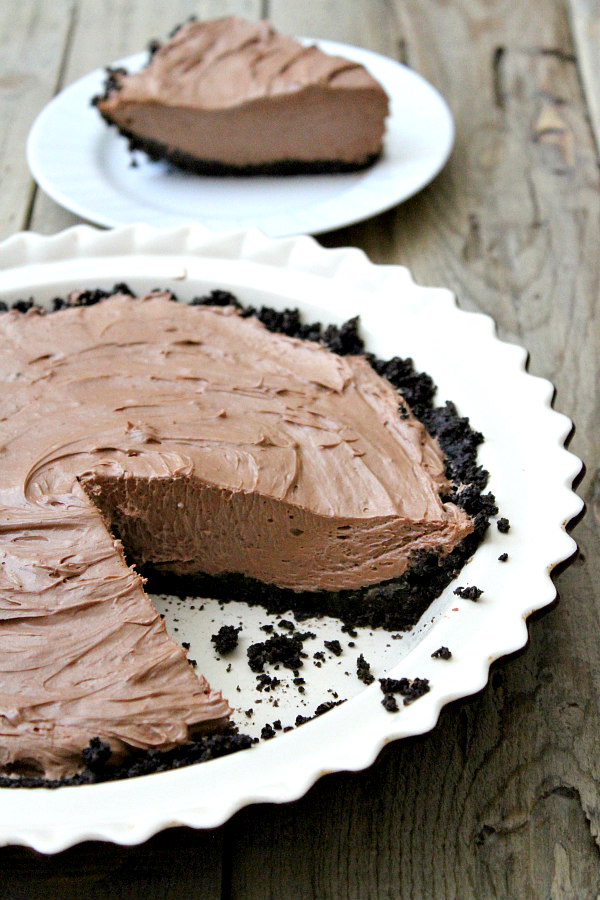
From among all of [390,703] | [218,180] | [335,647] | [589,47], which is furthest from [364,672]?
[589,47]

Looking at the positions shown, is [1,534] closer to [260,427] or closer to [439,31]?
[260,427]

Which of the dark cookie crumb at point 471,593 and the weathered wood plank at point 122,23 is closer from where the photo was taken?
the dark cookie crumb at point 471,593

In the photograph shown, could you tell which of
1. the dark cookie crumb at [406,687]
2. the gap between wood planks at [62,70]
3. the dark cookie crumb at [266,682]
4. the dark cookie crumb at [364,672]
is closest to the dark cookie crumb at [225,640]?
the dark cookie crumb at [266,682]

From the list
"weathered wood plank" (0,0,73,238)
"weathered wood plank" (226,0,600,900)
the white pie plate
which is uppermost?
the white pie plate

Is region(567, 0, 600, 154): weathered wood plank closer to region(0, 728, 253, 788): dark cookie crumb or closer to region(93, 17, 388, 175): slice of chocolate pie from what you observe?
region(93, 17, 388, 175): slice of chocolate pie

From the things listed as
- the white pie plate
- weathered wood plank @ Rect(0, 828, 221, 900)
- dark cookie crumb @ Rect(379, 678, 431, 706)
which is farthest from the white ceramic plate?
weathered wood plank @ Rect(0, 828, 221, 900)

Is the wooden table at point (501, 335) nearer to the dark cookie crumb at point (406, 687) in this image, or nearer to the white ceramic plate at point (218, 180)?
A: the dark cookie crumb at point (406, 687)

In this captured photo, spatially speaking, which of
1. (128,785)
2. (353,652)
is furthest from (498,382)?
(128,785)
